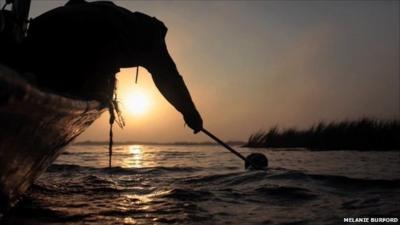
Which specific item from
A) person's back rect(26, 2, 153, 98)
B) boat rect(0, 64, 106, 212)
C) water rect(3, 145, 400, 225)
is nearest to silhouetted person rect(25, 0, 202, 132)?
person's back rect(26, 2, 153, 98)

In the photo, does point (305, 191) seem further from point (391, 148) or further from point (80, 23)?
point (391, 148)

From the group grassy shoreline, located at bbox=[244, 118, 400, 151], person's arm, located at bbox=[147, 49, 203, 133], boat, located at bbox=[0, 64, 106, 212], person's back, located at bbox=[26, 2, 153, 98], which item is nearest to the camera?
boat, located at bbox=[0, 64, 106, 212]

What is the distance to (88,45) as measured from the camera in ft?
14.8

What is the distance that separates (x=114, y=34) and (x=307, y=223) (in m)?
2.84

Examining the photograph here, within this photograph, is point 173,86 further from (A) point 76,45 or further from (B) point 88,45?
(A) point 76,45

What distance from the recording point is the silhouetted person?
430 centimetres

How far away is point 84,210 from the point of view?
4.75m

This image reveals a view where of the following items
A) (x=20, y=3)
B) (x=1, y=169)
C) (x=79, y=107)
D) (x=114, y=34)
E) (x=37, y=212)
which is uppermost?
(x=20, y=3)

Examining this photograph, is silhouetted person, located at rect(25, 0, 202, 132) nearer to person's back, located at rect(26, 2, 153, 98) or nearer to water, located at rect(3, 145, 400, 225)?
person's back, located at rect(26, 2, 153, 98)

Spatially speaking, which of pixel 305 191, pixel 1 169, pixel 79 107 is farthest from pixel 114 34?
pixel 305 191

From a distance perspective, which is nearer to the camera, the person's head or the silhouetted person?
the silhouetted person

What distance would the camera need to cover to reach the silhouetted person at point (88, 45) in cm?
430

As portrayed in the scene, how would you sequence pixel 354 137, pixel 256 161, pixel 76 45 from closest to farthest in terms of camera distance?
pixel 76 45 → pixel 256 161 → pixel 354 137

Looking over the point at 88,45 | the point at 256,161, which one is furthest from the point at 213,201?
the point at 256,161
